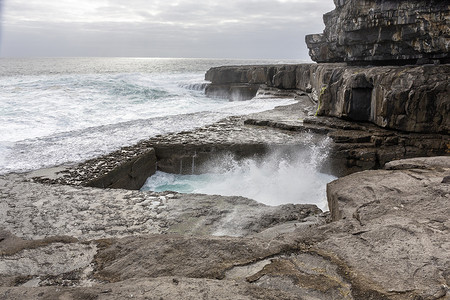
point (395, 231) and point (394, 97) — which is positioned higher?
point (394, 97)

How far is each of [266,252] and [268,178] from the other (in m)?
5.18

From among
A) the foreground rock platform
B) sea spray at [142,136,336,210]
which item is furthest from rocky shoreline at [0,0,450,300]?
sea spray at [142,136,336,210]

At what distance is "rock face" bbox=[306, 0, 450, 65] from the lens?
9.52 meters

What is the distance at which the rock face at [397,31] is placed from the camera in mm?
9523

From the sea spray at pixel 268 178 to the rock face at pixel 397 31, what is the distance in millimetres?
4275

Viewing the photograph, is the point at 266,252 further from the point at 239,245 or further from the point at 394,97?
the point at 394,97

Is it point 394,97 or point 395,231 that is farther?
point 394,97

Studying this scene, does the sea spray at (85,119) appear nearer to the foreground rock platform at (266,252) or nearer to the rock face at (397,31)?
the foreground rock platform at (266,252)

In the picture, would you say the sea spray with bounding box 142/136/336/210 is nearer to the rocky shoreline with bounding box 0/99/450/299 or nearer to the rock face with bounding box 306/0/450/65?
the rocky shoreline with bounding box 0/99/450/299

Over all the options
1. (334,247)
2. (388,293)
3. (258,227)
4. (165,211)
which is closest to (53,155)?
(165,211)

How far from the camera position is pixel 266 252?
252 cm

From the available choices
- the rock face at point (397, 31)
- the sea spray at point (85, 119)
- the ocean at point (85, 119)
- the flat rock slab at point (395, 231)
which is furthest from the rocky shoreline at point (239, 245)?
the rock face at point (397, 31)

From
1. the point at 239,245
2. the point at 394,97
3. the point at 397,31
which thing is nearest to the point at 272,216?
the point at 239,245

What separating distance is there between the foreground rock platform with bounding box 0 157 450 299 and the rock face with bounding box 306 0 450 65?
7.06 m
